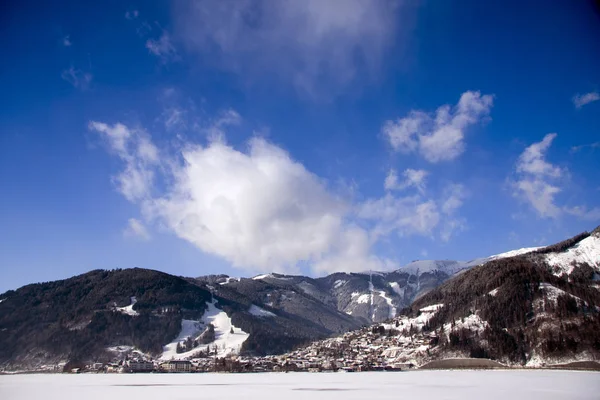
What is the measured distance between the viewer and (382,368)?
17262 cm

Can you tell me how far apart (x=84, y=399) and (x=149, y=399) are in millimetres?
10646

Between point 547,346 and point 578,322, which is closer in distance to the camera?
point 547,346

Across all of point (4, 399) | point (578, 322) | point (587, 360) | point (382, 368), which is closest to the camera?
point (4, 399)

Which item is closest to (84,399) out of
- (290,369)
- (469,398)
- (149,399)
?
(149,399)

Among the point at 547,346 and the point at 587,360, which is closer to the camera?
the point at 587,360

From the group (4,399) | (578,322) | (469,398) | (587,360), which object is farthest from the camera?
(578,322)

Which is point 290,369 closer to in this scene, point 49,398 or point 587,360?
point 587,360

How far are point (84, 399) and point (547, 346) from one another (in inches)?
6666

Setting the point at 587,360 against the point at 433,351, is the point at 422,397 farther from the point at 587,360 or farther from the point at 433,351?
the point at 433,351

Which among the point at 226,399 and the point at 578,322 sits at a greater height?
the point at 578,322

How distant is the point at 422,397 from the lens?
6134 centimetres

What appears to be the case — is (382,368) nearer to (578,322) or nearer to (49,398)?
(578,322)

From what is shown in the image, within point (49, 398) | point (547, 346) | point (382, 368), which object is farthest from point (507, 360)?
point (49, 398)

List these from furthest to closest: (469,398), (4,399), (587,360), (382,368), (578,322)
Answer: 1. (578,322)
2. (382,368)
3. (587,360)
4. (4,399)
5. (469,398)
